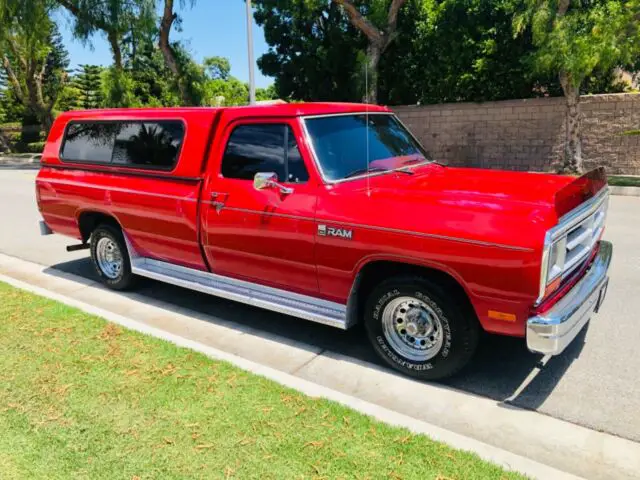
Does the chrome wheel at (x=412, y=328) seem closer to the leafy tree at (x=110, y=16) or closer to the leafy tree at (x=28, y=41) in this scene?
the leafy tree at (x=110, y=16)

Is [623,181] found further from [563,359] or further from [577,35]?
[563,359]

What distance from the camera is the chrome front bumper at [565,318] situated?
3.45m

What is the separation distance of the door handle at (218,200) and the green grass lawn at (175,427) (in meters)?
1.29

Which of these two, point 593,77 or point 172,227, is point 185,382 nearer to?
point 172,227

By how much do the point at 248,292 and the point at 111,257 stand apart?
2408 millimetres

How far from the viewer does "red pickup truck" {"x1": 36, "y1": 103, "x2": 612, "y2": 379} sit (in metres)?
3.61

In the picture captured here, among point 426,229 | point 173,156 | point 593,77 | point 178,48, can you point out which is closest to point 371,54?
point 593,77

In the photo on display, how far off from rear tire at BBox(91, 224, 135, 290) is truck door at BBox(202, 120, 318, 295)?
157cm

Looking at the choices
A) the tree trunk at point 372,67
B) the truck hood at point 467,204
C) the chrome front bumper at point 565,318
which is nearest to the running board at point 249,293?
the truck hood at point 467,204

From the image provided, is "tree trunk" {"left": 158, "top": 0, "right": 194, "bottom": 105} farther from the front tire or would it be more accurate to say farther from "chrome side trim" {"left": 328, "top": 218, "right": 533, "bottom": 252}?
the front tire

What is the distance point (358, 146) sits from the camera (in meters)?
4.84

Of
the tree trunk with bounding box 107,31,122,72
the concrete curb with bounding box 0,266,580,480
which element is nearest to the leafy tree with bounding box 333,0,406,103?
the tree trunk with bounding box 107,31,122,72

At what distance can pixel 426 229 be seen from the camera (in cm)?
377

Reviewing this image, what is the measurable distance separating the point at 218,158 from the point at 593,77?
55.1 ft
